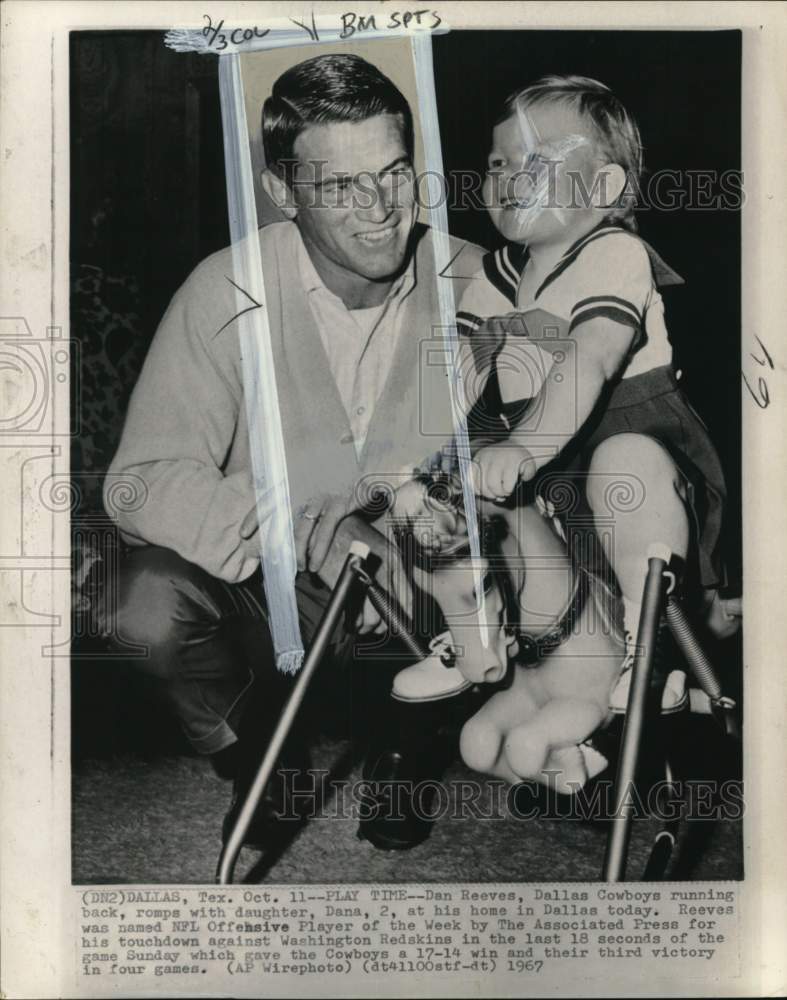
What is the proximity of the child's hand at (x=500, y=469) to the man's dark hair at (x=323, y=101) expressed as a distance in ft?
2.28

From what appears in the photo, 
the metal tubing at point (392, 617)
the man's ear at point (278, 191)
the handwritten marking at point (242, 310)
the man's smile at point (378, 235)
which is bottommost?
the metal tubing at point (392, 617)

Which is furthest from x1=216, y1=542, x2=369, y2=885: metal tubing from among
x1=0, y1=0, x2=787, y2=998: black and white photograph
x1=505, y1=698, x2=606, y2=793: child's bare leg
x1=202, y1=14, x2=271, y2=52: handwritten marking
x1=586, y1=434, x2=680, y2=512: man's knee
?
x1=202, y1=14, x2=271, y2=52: handwritten marking

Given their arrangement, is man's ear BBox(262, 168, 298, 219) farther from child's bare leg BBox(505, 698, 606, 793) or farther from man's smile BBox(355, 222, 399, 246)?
child's bare leg BBox(505, 698, 606, 793)

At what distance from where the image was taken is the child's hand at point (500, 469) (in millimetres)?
2447

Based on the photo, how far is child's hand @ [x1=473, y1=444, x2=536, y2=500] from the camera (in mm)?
2447

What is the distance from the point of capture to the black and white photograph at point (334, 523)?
2439 millimetres

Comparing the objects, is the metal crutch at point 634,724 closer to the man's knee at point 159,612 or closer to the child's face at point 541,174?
the child's face at point 541,174

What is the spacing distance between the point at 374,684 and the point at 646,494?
742 millimetres

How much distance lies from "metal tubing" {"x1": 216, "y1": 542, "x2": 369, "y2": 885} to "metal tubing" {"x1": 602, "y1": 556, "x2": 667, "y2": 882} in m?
0.66

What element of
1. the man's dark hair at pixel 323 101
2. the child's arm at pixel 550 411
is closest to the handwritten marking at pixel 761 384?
the child's arm at pixel 550 411

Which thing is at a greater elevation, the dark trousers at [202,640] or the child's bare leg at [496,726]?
the dark trousers at [202,640]

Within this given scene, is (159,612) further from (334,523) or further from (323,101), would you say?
(323,101)

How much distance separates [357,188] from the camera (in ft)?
8.07

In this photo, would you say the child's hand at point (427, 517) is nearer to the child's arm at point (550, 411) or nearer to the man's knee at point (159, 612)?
the child's arm at point (550, 411)
